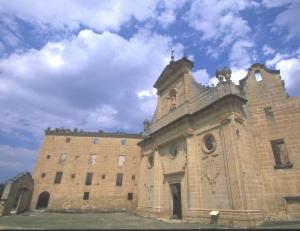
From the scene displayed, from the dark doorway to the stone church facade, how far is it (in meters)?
0.07

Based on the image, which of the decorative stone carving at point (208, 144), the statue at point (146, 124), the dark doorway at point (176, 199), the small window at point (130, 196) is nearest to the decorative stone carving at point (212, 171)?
the decorative stone carving at point (208, 144)

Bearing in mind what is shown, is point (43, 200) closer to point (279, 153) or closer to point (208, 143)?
point (208, 143)

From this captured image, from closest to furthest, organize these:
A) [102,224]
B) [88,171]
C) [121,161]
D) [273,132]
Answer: [102,224] → [273,132] → [88,171] → [121,161]

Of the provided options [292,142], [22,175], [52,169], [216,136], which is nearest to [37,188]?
[52,169]

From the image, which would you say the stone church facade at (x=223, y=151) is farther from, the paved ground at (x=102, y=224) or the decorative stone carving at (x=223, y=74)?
the paved ground at (x=102, y=224)

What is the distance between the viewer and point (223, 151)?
Answer: 12.2 meters

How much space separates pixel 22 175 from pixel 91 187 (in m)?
9.11

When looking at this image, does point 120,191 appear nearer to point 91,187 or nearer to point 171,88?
point 91,187

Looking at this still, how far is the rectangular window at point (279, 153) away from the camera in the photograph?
11875 millimetres

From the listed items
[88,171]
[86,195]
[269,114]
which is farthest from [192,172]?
[88,171]

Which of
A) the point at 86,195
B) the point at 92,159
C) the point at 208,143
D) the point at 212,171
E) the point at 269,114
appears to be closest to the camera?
the point at 212,171

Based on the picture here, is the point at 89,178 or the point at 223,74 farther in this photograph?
the point at 89,178

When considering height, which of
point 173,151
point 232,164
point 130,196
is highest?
point 173,151

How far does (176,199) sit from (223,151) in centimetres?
615
